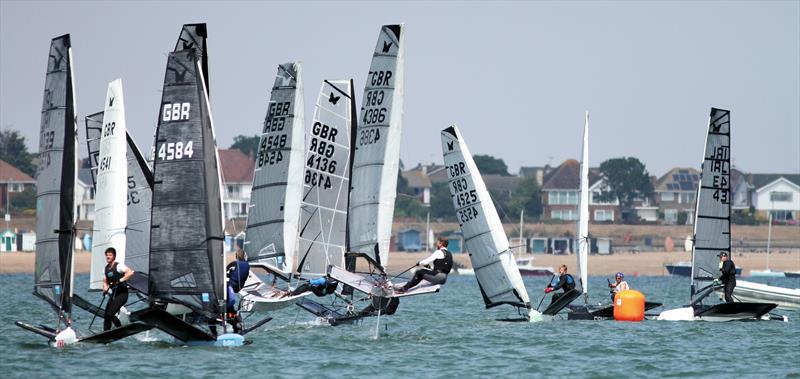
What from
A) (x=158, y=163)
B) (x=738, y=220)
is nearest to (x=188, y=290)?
(x=158, y=163)

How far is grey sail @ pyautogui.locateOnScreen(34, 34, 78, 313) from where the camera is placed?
77.2ft

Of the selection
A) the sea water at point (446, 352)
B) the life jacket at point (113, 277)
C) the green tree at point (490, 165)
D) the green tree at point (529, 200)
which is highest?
the green tree at point (490, 165)

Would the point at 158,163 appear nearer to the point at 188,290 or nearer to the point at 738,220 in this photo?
the point at 188,290

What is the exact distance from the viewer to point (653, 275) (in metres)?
92.2

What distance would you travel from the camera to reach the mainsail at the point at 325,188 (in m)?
30.3

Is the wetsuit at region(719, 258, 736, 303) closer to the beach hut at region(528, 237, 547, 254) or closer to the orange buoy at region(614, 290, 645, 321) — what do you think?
the orange buoy at region(614, 290, 645, 321)

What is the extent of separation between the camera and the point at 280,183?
3128cm

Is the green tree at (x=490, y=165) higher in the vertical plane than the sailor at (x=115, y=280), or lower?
higher

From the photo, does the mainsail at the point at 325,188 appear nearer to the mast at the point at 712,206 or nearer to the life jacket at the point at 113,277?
the life jacket at the point at 113,277

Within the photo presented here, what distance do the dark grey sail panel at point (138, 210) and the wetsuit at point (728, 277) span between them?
12.9m

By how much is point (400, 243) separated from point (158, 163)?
86438mm

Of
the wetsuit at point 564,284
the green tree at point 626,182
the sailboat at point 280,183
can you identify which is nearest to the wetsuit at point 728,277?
the wetsuit at point 564,284

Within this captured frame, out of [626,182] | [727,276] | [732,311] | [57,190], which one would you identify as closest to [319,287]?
[57,190]

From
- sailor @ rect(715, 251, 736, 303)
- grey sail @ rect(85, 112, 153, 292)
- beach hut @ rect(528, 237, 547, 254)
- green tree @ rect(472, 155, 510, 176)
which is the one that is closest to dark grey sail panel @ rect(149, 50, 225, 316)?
grey sail @ rect(85, 112, 153, 292)
